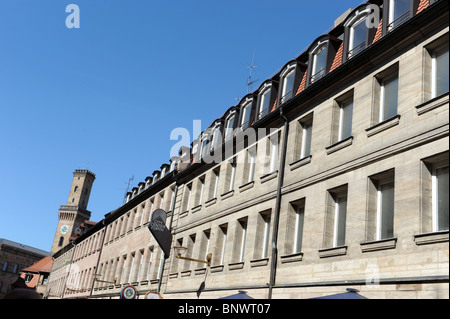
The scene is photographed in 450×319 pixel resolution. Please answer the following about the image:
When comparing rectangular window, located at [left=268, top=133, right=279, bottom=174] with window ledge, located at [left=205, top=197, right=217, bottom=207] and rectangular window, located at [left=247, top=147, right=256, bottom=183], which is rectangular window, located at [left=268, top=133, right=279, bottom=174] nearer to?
rectangular window, located at [left=247, top=147, right=256, bottom=183]

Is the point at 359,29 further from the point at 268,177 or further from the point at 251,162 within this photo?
the point at 251,162

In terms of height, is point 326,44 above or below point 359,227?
above

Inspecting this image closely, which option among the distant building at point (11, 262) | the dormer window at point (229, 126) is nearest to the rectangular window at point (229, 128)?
the dormer window at point (229, 126)

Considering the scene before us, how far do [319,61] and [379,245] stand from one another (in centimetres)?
850

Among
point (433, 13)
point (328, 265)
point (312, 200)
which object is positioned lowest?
point (328, 265)

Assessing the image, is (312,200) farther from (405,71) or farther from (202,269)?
(202,269)

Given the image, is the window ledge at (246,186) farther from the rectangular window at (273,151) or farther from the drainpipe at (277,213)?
the drainpipe at (277,213)

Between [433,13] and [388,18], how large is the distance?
2.25 metres

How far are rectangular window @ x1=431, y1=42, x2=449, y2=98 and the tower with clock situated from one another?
392 ft

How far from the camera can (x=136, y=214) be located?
1463 inches

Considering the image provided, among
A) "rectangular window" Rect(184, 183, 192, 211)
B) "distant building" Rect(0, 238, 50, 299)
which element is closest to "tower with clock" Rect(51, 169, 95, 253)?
"distant building" Rect(0, 238, 50, 299)

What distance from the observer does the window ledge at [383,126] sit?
520 inches

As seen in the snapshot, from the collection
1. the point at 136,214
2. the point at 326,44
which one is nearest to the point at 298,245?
the point at 326,44

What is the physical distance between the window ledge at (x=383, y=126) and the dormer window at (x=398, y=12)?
A: 10.6 feet
